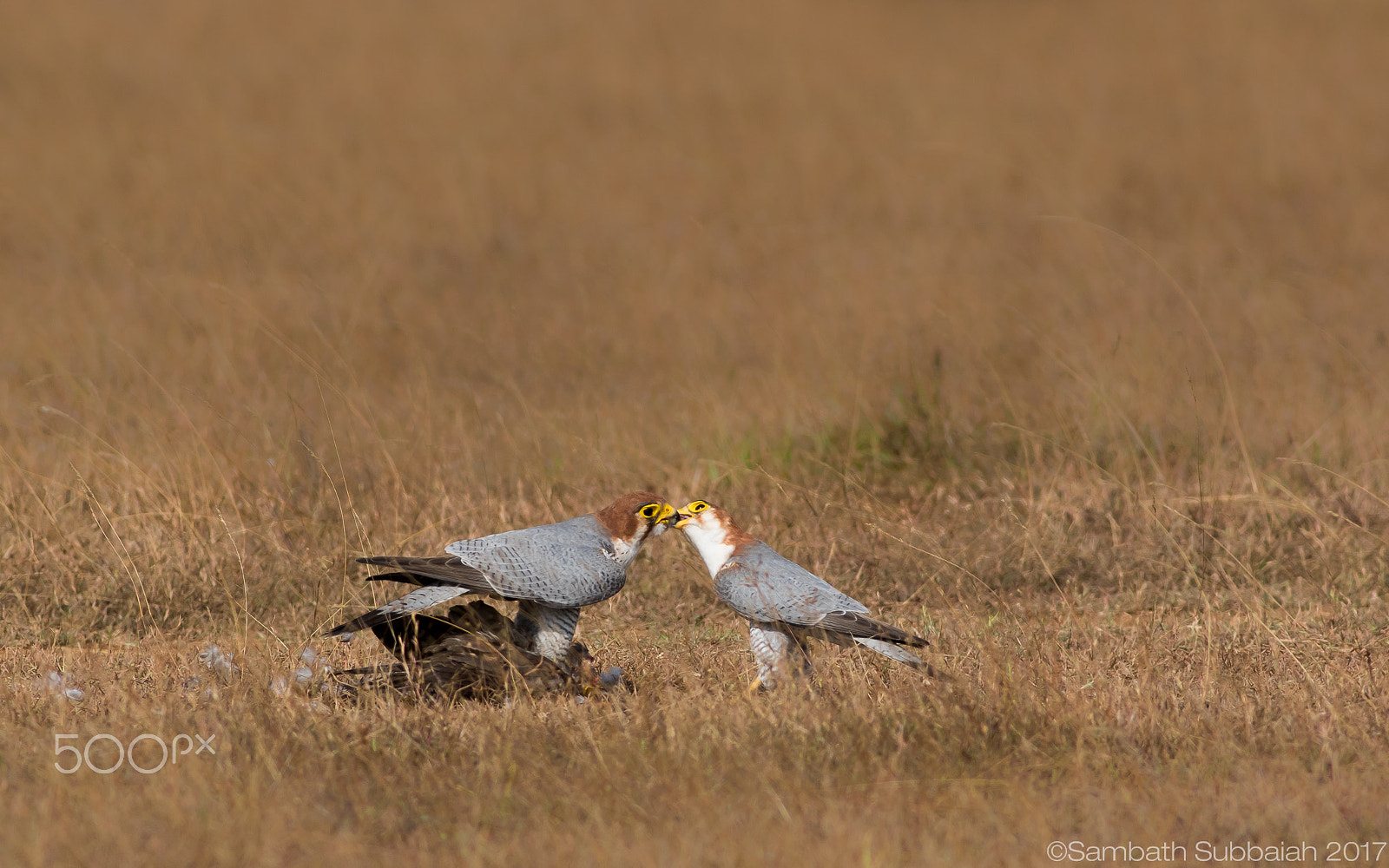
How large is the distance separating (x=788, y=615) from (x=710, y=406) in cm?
395

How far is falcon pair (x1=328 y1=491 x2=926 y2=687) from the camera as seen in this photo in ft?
15.4

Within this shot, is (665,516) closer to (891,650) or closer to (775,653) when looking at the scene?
(775,653)

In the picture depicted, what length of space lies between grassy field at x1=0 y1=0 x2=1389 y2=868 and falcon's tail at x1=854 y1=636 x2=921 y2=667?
0.12 m

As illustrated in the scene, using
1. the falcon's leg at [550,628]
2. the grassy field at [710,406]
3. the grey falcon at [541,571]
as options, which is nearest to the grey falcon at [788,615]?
the grassy field at [710,406]

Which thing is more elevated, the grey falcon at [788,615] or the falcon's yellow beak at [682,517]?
the falcon's yellow beak at [682,517]

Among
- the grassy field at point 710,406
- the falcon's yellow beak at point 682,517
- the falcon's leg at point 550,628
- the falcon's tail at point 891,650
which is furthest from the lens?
the falcon's yellow beak at point 682,517

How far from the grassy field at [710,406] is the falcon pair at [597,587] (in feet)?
0.66

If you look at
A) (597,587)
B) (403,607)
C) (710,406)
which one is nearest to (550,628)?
(597,587)

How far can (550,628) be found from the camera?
5020mm

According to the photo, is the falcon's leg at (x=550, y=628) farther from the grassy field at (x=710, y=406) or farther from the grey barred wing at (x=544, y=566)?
the grassy field at (x=710, y=406)

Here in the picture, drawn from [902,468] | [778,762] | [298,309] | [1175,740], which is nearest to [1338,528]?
[902,468]

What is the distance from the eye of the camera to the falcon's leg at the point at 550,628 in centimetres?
500

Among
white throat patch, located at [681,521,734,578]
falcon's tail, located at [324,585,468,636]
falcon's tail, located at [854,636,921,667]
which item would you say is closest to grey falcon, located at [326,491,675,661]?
falcon's tail, located at [324,585,468,636]

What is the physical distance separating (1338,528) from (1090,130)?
28.4 ft
